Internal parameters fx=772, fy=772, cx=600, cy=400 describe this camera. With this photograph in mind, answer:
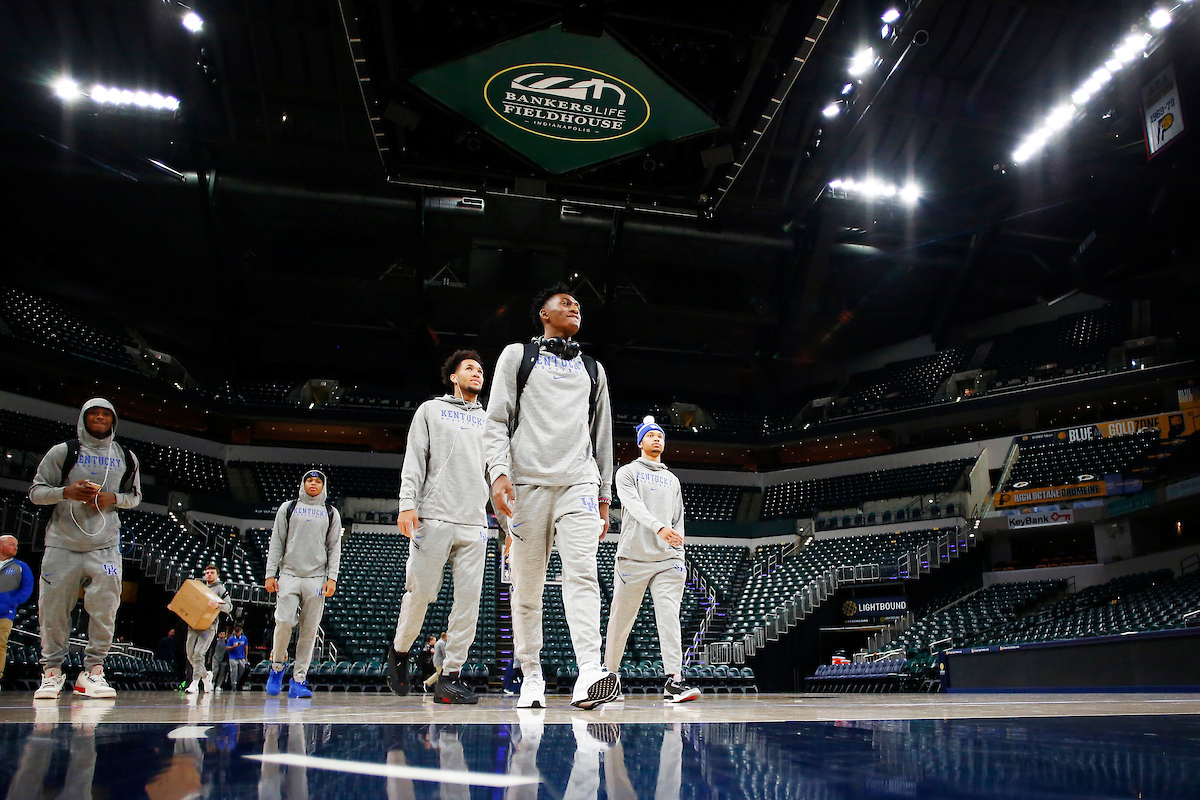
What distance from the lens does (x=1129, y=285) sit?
984 inches

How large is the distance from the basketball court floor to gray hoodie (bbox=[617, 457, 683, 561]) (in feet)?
9.79

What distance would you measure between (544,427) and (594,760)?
235cm

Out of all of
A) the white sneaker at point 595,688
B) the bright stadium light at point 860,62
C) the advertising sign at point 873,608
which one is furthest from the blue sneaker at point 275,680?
the advertising sign at point 873,608

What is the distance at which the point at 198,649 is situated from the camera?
8586mm

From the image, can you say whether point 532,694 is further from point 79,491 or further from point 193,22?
point 193,22

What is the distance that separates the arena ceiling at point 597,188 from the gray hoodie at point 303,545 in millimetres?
7043

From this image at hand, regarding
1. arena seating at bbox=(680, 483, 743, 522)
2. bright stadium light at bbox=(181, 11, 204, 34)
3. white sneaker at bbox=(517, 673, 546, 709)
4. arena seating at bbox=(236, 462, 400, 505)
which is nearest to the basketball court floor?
white sneaker at bbox=(517, 673, 546, 709)

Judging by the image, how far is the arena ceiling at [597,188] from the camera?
12367mm

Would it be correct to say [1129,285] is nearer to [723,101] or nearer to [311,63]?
[723,101]

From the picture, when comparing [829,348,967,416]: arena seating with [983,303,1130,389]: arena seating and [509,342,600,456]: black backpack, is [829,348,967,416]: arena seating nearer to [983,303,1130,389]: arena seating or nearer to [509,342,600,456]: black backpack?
[983,303,1130,389]: arena seating

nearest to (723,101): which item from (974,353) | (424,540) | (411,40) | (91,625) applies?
(411,40)

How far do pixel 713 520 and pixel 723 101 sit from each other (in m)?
16.1

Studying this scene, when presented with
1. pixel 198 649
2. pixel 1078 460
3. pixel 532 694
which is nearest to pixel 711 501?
pixel 1078 460

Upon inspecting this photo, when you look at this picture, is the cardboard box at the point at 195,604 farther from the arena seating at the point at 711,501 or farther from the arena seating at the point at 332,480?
the arena seating at the point at 711,501
